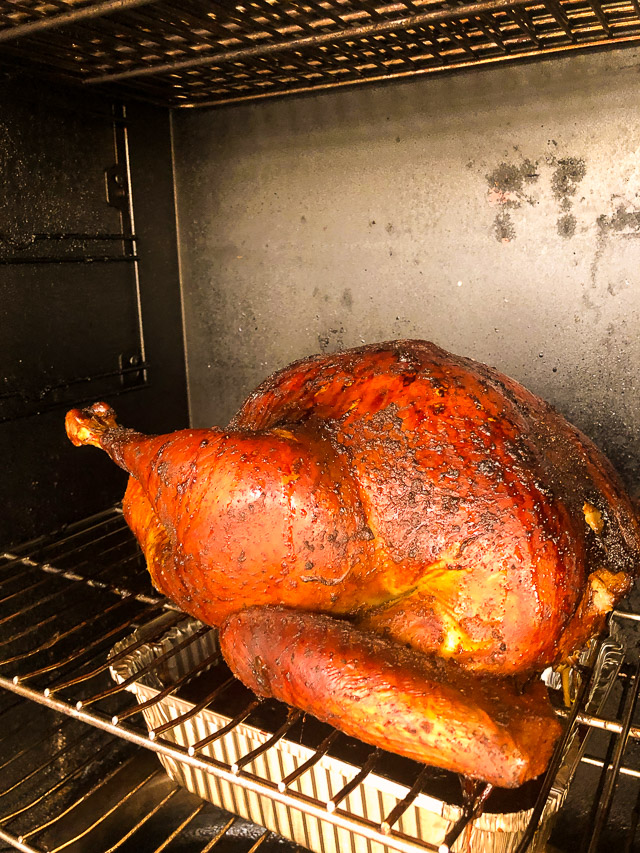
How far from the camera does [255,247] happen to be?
73.9 inches

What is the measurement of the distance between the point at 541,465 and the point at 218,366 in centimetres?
114

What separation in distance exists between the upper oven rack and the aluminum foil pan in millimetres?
1115

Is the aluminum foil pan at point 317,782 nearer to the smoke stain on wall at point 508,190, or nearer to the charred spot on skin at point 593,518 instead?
the charred spot on skin at point 593,518

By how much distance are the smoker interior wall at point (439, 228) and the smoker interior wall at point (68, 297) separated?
0.10 m

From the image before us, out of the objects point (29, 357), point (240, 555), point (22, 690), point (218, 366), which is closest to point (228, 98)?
point (218, 366)

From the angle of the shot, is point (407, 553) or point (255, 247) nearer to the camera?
point (407, 553)

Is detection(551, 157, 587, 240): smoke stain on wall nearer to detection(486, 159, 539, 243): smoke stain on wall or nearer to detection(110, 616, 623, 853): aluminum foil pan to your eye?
detection(486, 159, 539, 243): smoke stain on wall

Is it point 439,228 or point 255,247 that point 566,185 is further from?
point 255,247

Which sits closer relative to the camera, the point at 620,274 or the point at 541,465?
the point at 541,465

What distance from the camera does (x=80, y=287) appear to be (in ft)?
5.65

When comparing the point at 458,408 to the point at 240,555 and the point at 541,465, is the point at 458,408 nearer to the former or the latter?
the point at 541,465

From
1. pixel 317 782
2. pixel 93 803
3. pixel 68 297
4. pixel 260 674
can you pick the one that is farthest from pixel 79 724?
pixel 68 297

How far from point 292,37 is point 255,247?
0.62 metres

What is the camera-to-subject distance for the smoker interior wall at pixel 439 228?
1.45 meters
